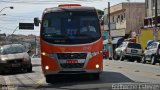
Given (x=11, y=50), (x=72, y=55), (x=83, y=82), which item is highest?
(x=72, y=55)

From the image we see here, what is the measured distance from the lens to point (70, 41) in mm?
18641

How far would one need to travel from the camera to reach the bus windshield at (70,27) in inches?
735

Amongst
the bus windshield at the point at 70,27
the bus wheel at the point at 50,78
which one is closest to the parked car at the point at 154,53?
the bus wheel at the point at 50,78

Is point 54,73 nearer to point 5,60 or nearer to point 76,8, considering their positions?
point 76,8

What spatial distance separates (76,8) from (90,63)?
2.49 m

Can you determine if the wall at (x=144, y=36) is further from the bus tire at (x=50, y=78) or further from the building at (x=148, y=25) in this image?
the bus tire at (x=50, y=78)

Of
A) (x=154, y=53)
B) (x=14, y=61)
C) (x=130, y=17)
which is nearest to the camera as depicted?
(x=14, y=61)

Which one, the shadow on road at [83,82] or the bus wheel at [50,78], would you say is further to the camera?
the bus wheel at [50,78]

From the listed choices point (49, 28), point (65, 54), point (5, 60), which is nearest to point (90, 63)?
point (65, 54)

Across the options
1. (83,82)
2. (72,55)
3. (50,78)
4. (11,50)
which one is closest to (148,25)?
(11,50)

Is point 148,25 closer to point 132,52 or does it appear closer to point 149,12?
point 149,12

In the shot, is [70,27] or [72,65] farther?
[70,27]

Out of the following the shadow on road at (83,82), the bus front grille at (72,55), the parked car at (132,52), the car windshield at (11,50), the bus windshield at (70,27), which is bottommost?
the parked car at (132,52)

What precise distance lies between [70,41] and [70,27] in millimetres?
646
